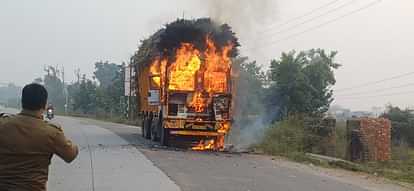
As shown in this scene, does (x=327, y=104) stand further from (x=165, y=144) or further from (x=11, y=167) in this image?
(x=11, y=167)

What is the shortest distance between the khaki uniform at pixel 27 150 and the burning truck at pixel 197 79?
16852 mm

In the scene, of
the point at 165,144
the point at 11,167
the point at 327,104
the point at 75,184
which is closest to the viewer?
the point at 11,167

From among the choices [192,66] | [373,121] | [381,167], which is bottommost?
[381,167]

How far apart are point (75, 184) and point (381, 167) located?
1022 cm

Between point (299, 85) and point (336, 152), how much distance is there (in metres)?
14.5

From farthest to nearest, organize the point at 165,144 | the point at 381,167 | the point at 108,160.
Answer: the point at 165,144
the point at 381,167
the point at 108,160

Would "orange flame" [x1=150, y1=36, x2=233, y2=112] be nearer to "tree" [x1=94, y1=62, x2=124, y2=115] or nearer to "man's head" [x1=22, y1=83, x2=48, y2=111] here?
"man's head" [x1=22, y1=83, x2=48, y2=111]

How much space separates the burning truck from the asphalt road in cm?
177

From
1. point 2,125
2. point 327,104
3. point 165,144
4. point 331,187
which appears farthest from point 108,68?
point 2,125

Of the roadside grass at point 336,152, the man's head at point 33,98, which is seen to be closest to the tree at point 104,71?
the roadside grass at point 336,152

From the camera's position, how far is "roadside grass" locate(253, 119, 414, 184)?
17.9 metres

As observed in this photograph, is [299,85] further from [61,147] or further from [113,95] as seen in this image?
[113,95]

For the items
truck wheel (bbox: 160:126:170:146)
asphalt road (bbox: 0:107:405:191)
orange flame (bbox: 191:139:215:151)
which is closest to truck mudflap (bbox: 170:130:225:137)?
truck wheel (bbox: 160:126:170:146)

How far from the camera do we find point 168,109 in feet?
72.1
